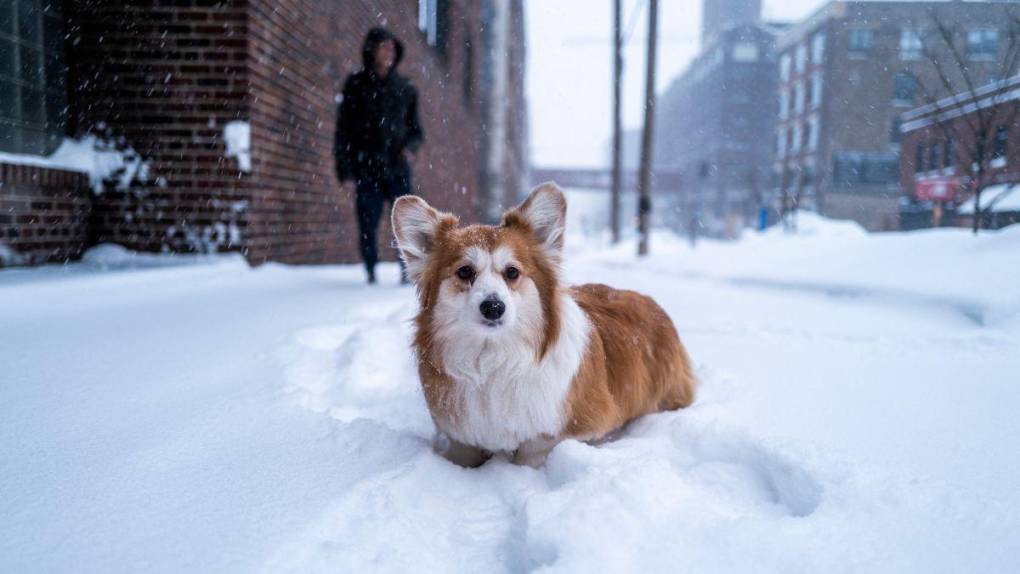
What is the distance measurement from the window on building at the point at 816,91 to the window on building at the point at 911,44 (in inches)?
891

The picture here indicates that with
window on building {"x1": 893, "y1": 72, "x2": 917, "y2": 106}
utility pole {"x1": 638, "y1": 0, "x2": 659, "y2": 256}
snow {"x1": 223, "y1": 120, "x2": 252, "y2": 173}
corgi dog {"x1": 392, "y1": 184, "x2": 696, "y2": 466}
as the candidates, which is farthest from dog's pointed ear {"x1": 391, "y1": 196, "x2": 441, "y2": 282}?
utility pole {"x1": 638, "y1": 0, "x2": 659, "y2": 256}

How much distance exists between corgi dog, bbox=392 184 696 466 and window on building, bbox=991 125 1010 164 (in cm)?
627

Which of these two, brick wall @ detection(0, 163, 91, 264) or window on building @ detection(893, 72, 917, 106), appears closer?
brick wall @ detection(0, 163, 91, 264)

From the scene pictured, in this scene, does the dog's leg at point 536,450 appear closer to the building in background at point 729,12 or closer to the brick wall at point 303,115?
the brick wall at point 303,115

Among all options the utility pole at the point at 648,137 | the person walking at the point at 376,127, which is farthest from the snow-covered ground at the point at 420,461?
the utility pole at the point at 648,137

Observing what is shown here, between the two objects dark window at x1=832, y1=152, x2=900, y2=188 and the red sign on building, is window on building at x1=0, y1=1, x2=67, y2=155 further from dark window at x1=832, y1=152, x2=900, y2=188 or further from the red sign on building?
dark window at x1=832, y1=152, x2=900, y2=188

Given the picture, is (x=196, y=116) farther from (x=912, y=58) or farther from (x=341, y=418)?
(x=912, y=58)

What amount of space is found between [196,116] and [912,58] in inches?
339

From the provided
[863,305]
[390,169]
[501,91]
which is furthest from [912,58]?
[501,91]

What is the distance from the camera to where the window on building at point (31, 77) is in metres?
4.29

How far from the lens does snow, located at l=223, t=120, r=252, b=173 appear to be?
508cm

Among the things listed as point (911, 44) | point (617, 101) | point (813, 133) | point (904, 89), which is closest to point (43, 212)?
point (911, 44)

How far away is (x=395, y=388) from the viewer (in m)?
2.95

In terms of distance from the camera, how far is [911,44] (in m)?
7.44
